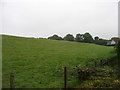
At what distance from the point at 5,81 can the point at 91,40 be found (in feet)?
222

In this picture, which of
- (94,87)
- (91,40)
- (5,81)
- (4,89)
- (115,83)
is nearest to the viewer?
(94,87)

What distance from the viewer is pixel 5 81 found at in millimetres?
7973

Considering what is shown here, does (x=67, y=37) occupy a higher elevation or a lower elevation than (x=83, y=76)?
higher

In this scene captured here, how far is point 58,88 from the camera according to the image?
6.70 metres

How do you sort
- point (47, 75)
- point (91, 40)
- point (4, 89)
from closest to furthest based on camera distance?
1. point (4, 89)
2. point (47, 75)
3. point (91, 40)

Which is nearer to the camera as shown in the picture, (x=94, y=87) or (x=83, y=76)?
(x=94, y=87)

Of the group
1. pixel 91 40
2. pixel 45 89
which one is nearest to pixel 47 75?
pixel 45 89

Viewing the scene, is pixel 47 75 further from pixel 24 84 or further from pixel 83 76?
pixel 83 76

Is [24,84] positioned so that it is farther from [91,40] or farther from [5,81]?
[91,40]

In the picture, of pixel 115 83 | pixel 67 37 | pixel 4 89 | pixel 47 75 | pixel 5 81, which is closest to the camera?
pixel 115 83

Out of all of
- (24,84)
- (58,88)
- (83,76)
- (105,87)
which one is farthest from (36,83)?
(105,87)

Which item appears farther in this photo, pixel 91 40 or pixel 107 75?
pixel 91 40

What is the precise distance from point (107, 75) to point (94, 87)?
2102 millimetres

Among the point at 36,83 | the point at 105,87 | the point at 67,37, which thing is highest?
the point at 67,37
